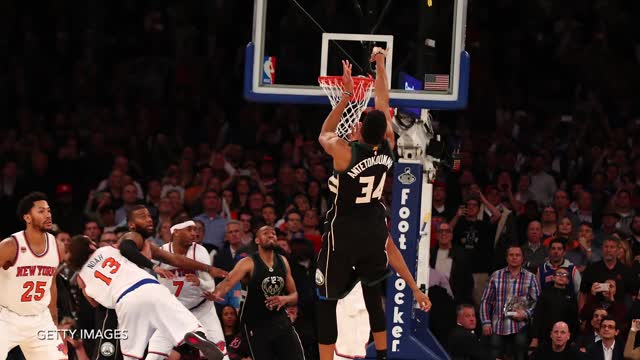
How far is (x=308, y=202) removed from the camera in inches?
640

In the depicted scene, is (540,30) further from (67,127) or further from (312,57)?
(67,127)

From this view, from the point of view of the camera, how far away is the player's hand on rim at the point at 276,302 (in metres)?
12.6

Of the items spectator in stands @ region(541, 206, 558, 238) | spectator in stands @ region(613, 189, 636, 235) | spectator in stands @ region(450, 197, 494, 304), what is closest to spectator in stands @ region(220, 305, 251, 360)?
spectator in stands @ region(450, 197, 494, 304)

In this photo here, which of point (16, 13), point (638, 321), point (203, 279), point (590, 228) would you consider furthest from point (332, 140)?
point (16, 13)

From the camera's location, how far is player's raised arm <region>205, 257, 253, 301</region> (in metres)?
12.6

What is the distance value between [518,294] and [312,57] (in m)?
7.85

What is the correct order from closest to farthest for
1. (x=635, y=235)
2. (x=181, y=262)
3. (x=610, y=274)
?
(x=181, y=262)
(x=610, y=274)
(x=635, y=235)

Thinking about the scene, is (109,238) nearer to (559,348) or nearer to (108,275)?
(108,275)

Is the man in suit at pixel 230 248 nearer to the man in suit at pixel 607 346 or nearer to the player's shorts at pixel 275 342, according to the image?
the player's shorts at pixel 275 342

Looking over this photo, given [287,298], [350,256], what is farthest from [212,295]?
[350,256]

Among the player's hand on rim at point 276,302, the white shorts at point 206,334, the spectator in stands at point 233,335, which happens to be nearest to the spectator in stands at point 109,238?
the spectator in stands at point 233,335

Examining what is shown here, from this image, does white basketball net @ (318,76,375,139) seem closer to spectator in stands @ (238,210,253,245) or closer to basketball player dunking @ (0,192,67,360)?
basketball player dunking @ (0,192,67,360)

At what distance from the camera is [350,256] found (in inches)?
377

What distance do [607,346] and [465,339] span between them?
5.15ft
